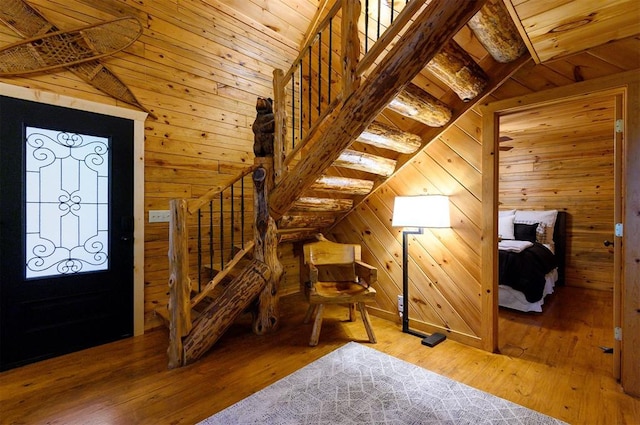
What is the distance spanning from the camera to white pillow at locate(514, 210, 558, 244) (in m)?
4.52

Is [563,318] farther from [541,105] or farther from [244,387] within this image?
A: [244,387]

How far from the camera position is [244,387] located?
201cm

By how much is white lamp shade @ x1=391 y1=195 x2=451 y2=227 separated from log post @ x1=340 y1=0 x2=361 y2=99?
1.13m

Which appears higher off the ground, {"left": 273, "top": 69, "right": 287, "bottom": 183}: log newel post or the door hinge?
{"left": 273, "top": 69, "right": 287, "bottom": 183}: log newel post

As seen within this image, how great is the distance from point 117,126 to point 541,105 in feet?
11.6

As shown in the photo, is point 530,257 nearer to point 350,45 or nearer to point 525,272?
point 525,272

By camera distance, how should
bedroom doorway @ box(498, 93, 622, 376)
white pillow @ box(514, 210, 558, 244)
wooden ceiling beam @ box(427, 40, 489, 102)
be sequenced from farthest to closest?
1. white pillow @ box(514, 210, 558, 244)
2. bedroom doorway @ box(498, 93, 622, 376)
3. wooden ceiling beam @ box(427, 40, 489, 102)

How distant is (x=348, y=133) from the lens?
7.06 feet

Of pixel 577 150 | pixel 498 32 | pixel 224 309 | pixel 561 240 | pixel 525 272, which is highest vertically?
pixel 498 32

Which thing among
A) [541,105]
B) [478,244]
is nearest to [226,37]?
[541,105]

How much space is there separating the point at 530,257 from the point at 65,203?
4701 millimetres

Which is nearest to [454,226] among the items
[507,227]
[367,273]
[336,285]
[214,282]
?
[367,273]

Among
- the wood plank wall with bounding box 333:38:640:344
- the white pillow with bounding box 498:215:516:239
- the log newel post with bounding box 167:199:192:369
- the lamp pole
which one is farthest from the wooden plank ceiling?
the white pillow with bounding box 498:215:516:239

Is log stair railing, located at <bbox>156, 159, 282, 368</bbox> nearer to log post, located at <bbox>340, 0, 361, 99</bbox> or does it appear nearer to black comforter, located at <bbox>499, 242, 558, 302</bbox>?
log post, located at <bbox>340, 0, 361, 99</bbox>
